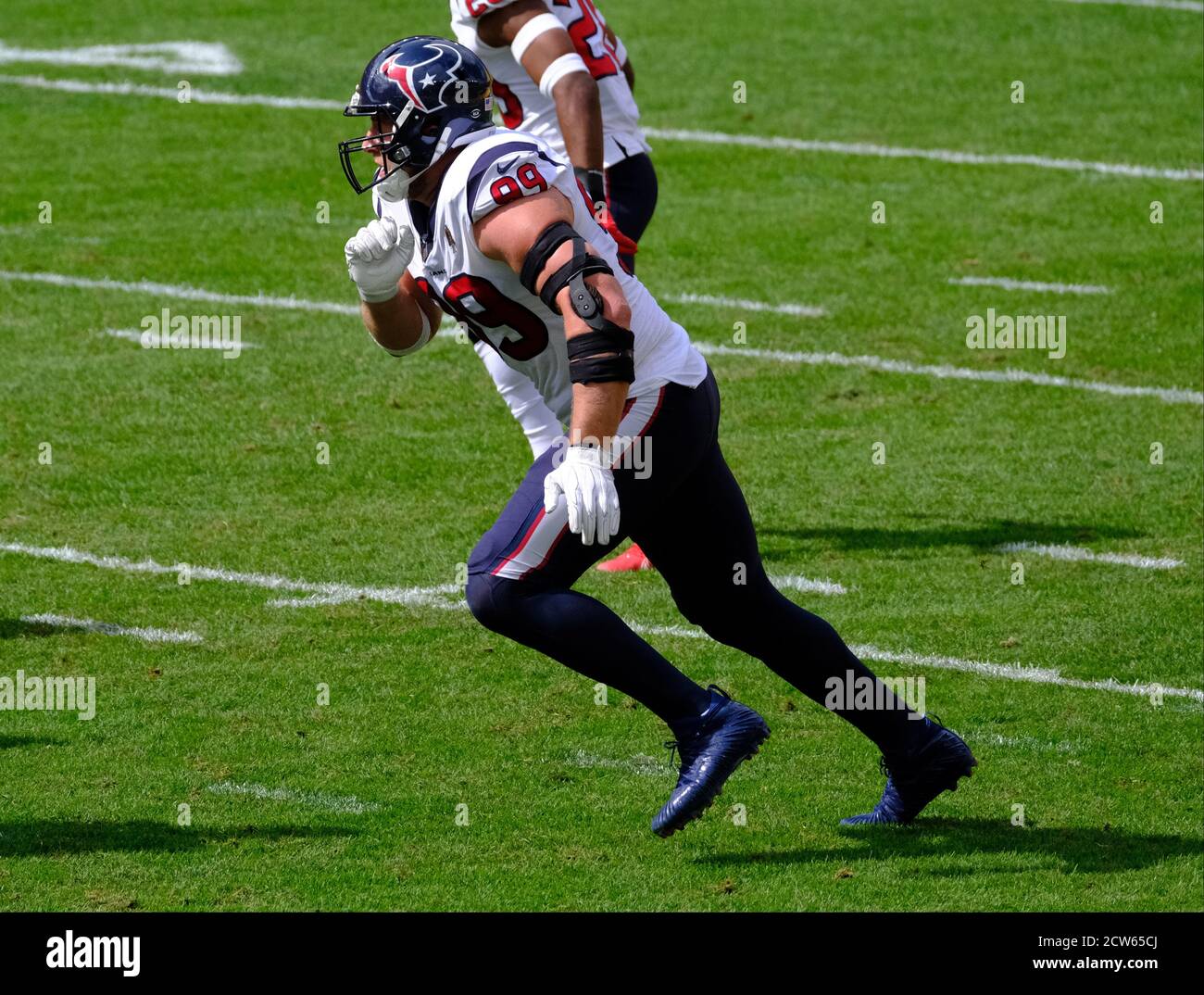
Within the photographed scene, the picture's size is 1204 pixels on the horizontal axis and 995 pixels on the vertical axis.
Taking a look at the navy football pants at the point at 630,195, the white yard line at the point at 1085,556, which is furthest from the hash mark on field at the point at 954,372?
the white yard line at the point at 1085,556

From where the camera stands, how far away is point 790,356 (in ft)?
33.8

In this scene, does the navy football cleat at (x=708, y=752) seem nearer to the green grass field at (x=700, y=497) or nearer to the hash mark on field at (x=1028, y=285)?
the green grass field at (x=700, y=497)

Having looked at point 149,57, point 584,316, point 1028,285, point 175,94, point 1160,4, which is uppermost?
point 1160,4

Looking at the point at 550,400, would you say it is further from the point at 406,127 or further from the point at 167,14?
the point at 167,14

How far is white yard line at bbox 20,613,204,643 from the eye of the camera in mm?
6848

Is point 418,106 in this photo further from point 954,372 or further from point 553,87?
point 954,372

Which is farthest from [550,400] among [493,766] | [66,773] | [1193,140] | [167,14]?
[167,14]

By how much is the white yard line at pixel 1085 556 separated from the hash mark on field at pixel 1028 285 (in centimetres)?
368

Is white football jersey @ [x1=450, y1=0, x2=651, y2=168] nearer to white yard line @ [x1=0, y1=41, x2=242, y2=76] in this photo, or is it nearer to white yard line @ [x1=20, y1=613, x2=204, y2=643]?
white yard line @ [x1=20, y1=613, x2=204, y2=643]

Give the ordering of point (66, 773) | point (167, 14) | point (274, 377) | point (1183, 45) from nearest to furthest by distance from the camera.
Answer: point (66, 773) < point (274, 377) < point (1183, 45) < point (167, 14)

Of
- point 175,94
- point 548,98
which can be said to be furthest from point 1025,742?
point 175,94

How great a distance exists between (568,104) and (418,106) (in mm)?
2527

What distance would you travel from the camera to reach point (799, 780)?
18.9 ft

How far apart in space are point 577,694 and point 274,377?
13.1 feet
